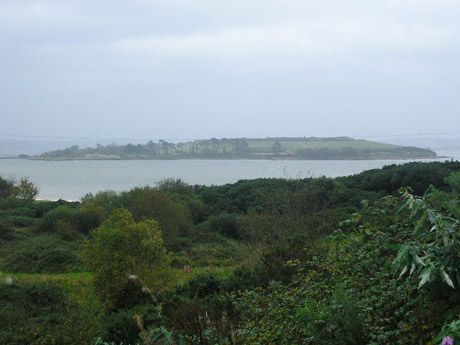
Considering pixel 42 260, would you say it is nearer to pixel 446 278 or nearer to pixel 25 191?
pixel 446 278

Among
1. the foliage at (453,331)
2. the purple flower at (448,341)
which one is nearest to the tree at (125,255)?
the foliage at (453,331)

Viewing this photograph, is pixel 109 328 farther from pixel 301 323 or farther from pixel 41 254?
pixel 41 254

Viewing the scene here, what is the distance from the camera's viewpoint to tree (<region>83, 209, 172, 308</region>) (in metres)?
14.1

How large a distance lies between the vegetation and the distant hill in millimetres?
56020

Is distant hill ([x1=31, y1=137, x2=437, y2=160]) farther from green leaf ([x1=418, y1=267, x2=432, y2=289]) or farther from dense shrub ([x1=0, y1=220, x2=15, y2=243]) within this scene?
green leaf ([x1=418, y1=267, x2=432, y2=289])

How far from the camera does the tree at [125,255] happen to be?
46.1ft

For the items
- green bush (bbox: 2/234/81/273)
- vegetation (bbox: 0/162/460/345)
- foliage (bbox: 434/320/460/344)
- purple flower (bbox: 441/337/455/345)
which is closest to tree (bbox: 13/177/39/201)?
vegetation (bbox: 0/162/460/345)

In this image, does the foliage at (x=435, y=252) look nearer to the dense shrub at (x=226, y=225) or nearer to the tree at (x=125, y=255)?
the tree at (x=125, y=255)

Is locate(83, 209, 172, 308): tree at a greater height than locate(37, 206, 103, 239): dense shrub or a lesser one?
greater

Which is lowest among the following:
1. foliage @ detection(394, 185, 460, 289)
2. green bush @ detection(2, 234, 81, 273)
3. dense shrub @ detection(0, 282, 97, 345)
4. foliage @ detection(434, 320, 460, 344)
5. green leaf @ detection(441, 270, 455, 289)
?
green bush @ detection(2, 234, 81, 273)

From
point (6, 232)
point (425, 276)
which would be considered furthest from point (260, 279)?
point (6, 232)

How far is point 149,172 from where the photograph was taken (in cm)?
9050

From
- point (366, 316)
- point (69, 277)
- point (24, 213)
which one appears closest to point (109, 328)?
point (366, 316)

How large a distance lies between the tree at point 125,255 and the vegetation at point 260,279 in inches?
1.0
